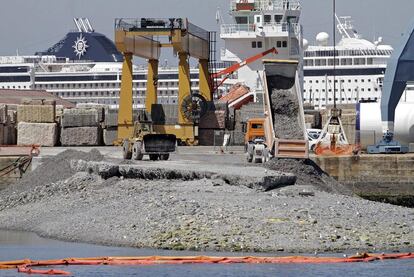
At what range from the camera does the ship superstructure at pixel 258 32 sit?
86438 millimetres

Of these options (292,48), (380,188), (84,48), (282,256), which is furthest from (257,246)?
(84,48)

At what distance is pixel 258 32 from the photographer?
86812 millimetres

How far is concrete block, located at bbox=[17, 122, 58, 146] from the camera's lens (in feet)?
179

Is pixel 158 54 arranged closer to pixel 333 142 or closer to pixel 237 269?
pixel 333 142

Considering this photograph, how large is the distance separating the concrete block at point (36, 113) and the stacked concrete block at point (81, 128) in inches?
24.1

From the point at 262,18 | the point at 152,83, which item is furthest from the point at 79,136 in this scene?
the point at 262,18

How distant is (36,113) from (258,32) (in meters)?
34.3

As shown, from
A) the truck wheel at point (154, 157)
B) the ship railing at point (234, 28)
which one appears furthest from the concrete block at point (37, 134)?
the ship railing at point (234, 28)

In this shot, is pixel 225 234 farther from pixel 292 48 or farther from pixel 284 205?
pixel 292 48

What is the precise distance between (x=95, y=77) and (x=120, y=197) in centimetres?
10180

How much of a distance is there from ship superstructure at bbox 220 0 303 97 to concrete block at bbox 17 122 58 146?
32.6 metres

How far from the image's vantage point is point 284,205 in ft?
92.1

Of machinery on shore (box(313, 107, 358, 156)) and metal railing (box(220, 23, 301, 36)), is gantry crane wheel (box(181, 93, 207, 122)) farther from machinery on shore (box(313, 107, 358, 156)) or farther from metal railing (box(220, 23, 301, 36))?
metal railing (box(220, 23, 301, 36))

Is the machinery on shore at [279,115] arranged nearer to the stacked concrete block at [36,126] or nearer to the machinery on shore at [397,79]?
the machinery on shore at [397,79]
